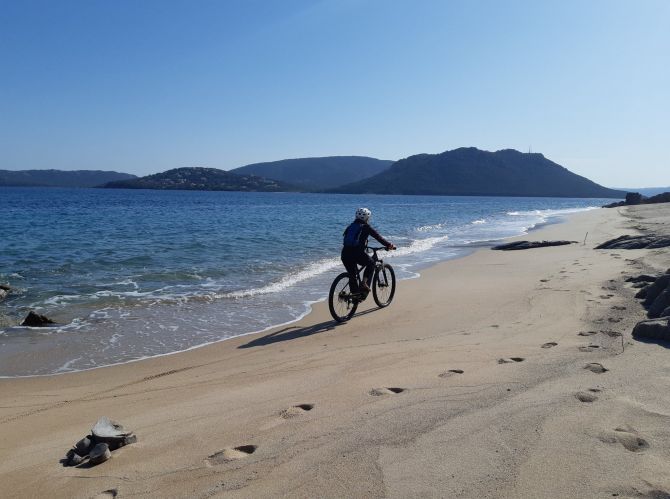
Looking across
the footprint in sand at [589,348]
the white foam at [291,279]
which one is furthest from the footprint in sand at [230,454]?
the white foam at [291,279]

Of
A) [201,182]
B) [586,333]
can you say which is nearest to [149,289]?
[586,333]

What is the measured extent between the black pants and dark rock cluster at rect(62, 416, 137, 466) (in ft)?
19.9

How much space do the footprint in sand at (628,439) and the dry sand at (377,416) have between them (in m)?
0.01

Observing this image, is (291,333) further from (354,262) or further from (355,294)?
(354,262)

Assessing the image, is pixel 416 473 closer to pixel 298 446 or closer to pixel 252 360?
pixel 298 446

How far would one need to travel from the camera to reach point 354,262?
31.4 feet

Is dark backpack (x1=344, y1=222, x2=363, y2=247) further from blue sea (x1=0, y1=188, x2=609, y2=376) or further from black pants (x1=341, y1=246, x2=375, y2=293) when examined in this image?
blue sea (x1=0, y1=188, x2=609, y2=376)

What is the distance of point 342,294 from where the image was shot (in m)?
9.09

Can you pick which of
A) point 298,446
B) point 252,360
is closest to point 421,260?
point 252,360

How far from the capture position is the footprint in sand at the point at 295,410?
405cm

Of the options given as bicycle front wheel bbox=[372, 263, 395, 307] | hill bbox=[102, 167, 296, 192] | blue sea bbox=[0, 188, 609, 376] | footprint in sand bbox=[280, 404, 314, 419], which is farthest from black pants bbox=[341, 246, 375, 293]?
hill bbox=[102, 167, 296, 192]

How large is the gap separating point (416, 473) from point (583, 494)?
35.5 inches

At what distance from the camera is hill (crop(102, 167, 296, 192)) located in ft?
587

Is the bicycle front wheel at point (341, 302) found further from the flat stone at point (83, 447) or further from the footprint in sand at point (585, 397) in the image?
the flat stone at point (83, 447)
